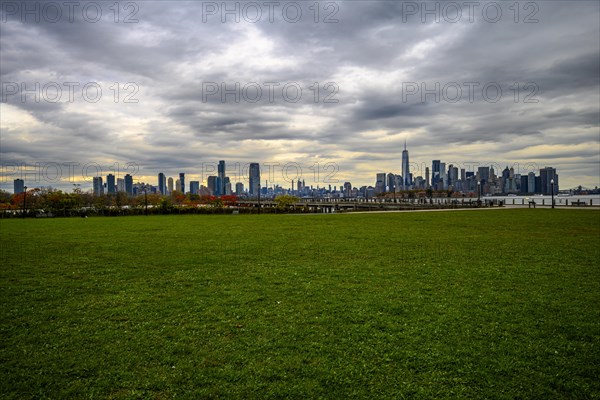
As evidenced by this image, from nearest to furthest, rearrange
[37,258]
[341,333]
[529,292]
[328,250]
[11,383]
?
[11,383], [341,333], [529,292], [37,258], [328,250]

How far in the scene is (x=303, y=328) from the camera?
6672 millimetres

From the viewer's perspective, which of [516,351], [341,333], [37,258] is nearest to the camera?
[516,351]

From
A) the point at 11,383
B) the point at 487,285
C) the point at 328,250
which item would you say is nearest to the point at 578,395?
the point at 487,285

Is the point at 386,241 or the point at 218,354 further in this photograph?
the point at 386,241

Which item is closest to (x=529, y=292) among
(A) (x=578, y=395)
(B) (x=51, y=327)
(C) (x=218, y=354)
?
(A) (x=578, y=395)

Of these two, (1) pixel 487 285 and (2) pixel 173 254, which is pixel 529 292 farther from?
(2) pixel 173 254

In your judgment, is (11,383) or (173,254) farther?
(173,254)

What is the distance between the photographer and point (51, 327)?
6.88 m

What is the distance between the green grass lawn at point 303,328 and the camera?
492 cm

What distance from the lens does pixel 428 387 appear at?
4.79m

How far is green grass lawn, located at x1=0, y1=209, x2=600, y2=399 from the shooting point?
16.1 feet

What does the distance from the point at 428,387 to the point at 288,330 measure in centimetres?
263

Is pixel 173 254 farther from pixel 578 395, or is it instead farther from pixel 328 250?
pixel 578 395

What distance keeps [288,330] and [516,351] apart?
3722 mm
